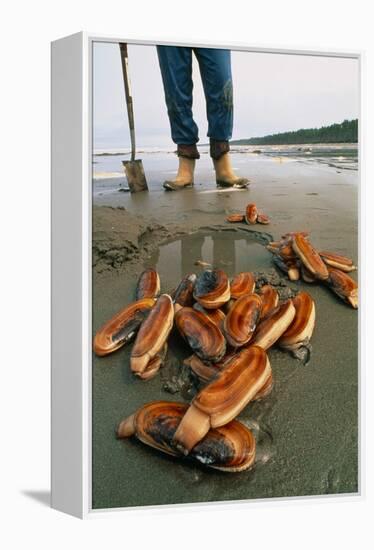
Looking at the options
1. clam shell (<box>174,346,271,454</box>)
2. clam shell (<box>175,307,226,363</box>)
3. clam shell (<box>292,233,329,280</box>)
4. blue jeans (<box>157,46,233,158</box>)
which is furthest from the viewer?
clam shell (<box>292,233,329,280</box>)

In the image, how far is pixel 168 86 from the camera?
8.52ft

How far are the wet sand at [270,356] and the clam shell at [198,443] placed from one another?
0.12 ft

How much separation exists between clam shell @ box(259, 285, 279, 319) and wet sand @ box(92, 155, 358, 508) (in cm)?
8

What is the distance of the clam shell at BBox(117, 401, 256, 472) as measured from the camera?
7.84 feet

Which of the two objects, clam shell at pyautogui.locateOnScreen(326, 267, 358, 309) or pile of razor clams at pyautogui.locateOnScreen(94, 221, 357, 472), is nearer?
pile of razor clams at pyautogui.locateOnScreen(94, 221, 357, 472)

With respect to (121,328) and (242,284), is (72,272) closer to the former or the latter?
(121,328)

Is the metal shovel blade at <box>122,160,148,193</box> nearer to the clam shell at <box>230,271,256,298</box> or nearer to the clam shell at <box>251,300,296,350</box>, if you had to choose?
the clam shell at <box>230,271,256,298</box>

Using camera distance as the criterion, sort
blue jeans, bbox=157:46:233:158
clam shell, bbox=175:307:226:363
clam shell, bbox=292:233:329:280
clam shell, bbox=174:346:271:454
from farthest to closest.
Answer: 1. clam shell, bbox=292:233:329:280
2. blue jeans, bbox=157:46:233:158
3. clam shell, bbox=175:307:226:363
4. clam shell, bbox=174:346:271:454

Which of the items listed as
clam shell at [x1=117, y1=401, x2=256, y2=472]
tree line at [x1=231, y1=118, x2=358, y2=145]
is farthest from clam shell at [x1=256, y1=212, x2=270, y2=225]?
clam shell at [x1=117, y1=401, x2=256, y2=472]

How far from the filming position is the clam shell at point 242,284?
2617 millimetres

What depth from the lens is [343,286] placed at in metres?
2.75

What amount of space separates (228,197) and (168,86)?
16.5 inches

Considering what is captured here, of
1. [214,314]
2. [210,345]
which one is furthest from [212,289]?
[210,345]

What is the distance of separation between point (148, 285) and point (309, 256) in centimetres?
57
